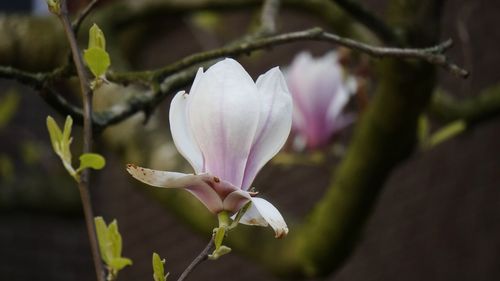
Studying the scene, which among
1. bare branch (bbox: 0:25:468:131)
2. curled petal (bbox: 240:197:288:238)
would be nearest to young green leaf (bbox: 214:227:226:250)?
curled petal (bbox: 240:197:288:238)

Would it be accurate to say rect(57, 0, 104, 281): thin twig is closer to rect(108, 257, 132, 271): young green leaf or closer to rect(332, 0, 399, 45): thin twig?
rect(108, 257, 132, 271): young green leaf

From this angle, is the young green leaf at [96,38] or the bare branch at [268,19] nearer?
the young green leaf at [96,38]

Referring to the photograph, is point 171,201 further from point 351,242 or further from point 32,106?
point 32,106

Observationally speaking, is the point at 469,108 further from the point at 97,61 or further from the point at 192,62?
the point at 97,61

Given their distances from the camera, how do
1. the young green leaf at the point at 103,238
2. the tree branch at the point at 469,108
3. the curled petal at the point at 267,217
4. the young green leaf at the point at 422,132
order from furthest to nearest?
the tree branch at the point at 469,108, the young green leaf at the point at 422,132, the young green leaf at the point at 103,238, the curled petal at the point at 267,217

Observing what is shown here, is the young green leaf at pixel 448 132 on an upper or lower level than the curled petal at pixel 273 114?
lower

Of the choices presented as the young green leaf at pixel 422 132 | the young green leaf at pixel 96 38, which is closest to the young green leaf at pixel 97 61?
the young green leaf at pixel 96 38

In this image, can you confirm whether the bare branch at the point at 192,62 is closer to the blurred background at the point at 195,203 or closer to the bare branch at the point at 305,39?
the bare branch at the point at 305,39
